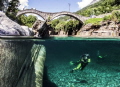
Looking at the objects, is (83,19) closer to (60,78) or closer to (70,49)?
(70,49)

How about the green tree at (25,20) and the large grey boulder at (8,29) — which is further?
the green tree at (25,20)

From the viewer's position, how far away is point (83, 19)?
54688mm

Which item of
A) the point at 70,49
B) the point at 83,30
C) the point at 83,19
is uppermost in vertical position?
the point at 83,19

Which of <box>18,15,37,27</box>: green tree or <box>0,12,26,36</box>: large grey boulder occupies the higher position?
<box>18,15,37,27</box>: green tree

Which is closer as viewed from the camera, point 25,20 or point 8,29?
point 8,29

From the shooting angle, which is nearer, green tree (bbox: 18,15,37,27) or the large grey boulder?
the large grey boulder

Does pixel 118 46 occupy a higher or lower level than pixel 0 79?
lower

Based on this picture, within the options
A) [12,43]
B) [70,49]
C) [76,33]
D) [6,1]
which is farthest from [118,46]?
[12,43]

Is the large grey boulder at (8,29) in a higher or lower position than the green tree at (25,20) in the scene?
lower

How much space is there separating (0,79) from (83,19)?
179ft

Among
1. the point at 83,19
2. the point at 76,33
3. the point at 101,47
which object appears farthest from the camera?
the point at 83,19

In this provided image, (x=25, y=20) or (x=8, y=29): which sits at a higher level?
(x=25, y=20)

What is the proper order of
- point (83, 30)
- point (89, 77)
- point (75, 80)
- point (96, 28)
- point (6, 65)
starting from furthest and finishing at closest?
point (83, 30), point (96, 28), point (89, 77), point (75, 80), point (6, 65)

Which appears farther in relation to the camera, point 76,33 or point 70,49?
point 76,33
